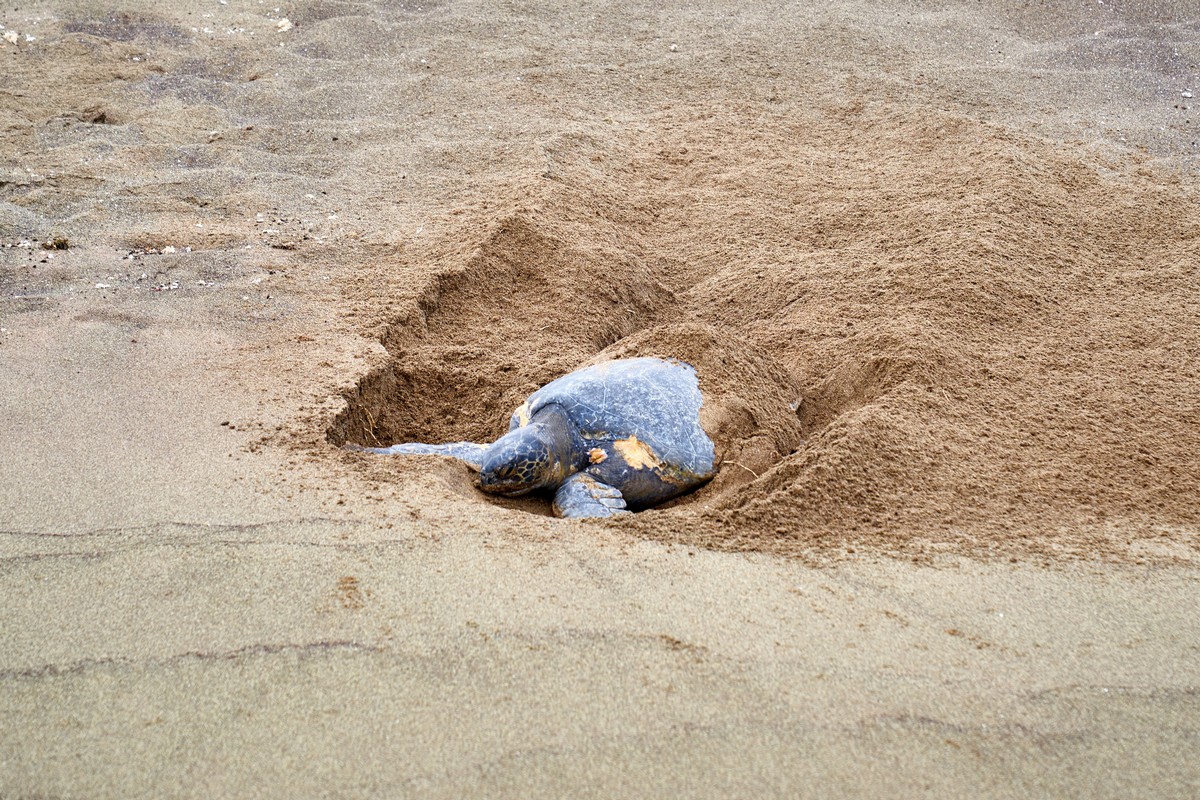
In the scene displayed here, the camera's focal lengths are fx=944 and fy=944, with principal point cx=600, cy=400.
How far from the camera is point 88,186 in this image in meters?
4.25

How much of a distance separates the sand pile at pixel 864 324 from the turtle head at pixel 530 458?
13.3 inches

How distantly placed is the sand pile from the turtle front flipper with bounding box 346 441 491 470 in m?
0.17

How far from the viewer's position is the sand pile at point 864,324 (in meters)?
2.58

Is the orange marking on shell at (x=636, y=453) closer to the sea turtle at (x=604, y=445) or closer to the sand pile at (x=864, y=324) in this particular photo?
the sea turtle at (x=604, y=445)

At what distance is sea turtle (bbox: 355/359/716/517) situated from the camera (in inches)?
112

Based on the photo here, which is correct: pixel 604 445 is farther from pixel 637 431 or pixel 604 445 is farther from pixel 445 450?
pixel 445 450

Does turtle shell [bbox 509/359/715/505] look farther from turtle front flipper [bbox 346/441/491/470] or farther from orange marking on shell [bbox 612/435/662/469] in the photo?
turtle front flipper [bbox 346/441/491/470]

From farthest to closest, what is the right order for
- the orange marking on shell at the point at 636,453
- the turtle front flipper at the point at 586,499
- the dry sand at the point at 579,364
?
the orange marking on shell at the point at 636,453
the turtle front flipper at the point at 586,499
the dry sand at the point at 579,364

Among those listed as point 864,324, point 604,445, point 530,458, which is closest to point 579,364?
point 604,445

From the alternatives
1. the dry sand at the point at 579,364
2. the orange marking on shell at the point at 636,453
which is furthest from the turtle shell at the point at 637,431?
the dry sand at the point at 579,364

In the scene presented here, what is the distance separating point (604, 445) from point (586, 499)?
243mm

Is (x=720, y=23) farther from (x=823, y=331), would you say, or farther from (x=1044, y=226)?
(x=823, y=331)

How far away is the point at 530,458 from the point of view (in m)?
2.81

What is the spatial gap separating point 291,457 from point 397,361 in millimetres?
754
